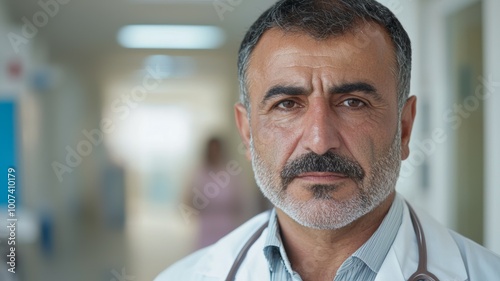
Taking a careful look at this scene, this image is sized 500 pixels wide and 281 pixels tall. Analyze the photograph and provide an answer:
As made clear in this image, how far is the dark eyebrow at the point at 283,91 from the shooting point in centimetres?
121

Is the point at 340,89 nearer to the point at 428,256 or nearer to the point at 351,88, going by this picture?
the point at 351,88

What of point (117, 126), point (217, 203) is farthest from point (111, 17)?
point (217, 203)

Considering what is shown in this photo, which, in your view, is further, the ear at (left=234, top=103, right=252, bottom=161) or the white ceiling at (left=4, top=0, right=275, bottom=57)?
the white ceiling at (left=4, top=0, right=275, bottom=57)

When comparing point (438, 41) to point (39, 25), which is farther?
point (39, 25)

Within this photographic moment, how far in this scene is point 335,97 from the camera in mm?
1201

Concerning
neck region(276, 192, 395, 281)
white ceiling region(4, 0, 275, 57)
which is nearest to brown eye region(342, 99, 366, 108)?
neck region(276, 192, 395, 281)

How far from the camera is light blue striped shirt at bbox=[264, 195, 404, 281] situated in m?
1.23

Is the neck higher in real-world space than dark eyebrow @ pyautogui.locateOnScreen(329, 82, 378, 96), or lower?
lower

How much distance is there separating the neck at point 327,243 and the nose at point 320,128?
197 millimetres

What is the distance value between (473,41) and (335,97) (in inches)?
73.3

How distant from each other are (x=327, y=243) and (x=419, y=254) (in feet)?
0.61

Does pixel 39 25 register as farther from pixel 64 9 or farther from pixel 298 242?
pixel 298 242

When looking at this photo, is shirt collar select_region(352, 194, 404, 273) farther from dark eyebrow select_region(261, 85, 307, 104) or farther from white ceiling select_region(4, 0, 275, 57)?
white ceiling select_region(4, 0, 275, 57)

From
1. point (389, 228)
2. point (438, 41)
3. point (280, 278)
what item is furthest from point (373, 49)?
point (438, 41)
